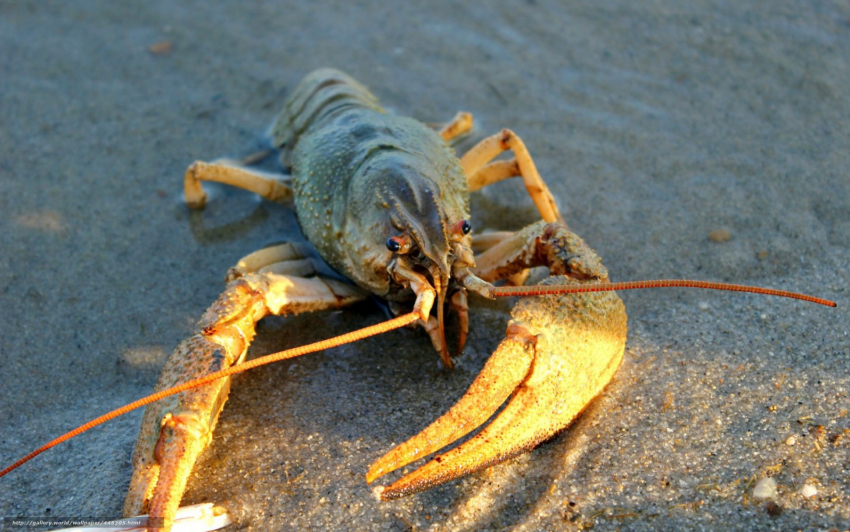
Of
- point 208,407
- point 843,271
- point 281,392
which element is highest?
point 843,271

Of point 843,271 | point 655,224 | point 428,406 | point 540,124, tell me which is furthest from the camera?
point 540,124

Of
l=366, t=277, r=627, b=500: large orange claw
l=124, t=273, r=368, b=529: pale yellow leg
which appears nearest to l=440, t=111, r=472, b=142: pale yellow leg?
l=124, t=273, r=368, b=529: pale yellow leg

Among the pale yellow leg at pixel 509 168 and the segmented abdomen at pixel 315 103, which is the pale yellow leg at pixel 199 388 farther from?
the segmented abdomen at pixel 315 103

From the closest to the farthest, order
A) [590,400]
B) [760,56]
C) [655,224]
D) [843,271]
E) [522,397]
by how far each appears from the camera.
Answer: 1. [522,397]
2. [590,400]
3. [843,271]
4. [655,224]
5. [760,56]

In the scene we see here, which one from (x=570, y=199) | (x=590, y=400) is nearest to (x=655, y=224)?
(x=570, y=199)

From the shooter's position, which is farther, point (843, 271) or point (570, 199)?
point (570, 199)

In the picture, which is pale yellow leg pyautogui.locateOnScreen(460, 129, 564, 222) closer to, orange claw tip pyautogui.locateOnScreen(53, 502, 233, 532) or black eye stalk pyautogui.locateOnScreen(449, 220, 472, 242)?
black eye stalk pyautogui.locateOnScreen(449, 220, 472, 242)

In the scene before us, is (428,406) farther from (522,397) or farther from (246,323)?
(246,323)
